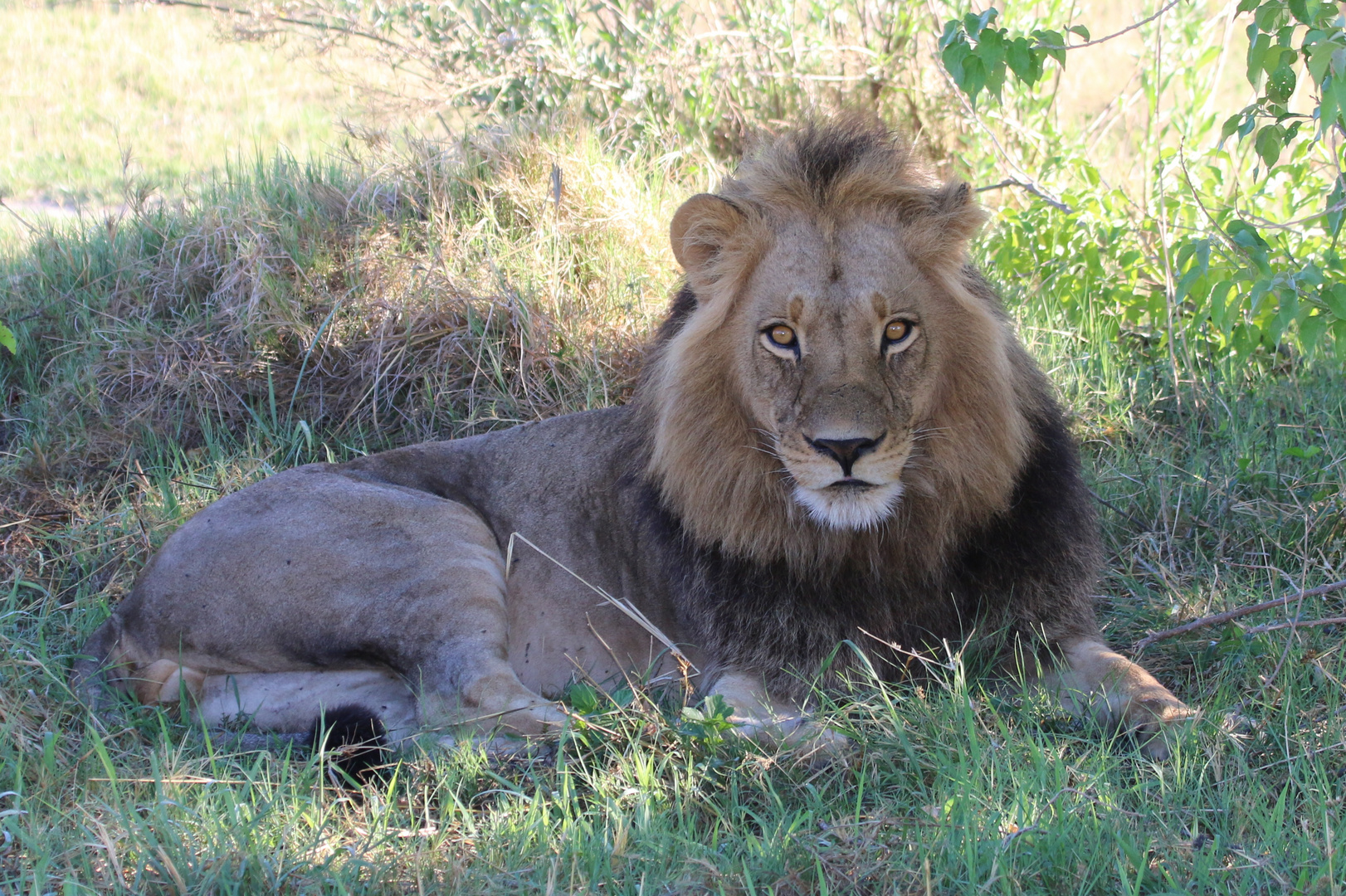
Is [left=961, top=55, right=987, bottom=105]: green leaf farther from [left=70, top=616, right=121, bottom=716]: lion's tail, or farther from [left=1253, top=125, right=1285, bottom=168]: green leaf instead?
[left=70, top=616, right=121, bottom=716]: lion's tail

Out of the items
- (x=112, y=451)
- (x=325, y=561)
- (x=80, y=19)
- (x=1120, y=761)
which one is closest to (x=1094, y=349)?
(x=1120, y=761)

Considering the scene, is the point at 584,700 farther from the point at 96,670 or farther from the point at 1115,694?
the point at 96,670

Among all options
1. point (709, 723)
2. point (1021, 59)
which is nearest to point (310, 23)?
point (1021, 59)

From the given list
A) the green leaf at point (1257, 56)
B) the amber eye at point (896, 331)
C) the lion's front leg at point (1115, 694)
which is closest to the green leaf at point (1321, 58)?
the green leaf at point (1257, 56)

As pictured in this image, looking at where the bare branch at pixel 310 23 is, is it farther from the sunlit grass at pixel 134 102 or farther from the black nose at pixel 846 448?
the black nose at pixel 846 448

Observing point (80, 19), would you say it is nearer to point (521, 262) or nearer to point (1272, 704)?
point (521, 262)

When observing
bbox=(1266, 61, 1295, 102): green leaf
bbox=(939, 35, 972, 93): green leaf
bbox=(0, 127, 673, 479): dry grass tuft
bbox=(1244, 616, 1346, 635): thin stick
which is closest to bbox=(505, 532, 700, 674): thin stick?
bbox=(0, 127, 673, 479): dry grass tuft

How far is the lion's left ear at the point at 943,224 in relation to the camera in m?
2.81

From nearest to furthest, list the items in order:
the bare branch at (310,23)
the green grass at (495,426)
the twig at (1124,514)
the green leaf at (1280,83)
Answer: the green grass at (495,426)
the green leaf at (1280,83)
the twig at (1124,514)
the bare branch at (310,23)

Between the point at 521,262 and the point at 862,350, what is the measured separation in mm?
2862

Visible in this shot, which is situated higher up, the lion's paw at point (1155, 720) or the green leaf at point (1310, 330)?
the green leaf at point (1310, 330)

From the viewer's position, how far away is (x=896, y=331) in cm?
269

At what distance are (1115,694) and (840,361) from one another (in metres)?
1.05

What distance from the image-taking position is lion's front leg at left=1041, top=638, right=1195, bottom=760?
2592mm
